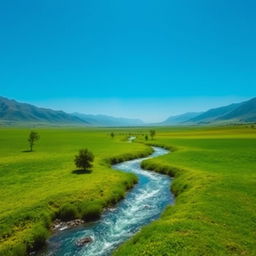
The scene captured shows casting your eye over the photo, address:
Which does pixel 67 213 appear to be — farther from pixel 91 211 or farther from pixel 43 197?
pixel 43 197

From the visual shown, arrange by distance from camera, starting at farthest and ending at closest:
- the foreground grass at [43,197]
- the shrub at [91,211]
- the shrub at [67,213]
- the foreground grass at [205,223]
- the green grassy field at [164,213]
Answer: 1. the shrub at [91,211]
2. the shrub at [67,213]
3. the foreground grass at [43,197]
4. the green grassy field at [164,213]
5. the foreground grass at [205,223]

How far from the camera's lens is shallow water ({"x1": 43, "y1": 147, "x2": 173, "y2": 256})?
23.3 meters

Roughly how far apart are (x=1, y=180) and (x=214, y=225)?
116 feet

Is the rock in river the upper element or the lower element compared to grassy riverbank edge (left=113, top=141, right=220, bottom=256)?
lower

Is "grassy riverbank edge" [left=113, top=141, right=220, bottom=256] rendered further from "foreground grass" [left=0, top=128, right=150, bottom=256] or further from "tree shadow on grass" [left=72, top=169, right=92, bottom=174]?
"tree shadow on grass" [left=72, top=169, right=92, bottom=174]

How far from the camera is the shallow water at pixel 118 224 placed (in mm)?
23328

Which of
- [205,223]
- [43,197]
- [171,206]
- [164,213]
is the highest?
[43,197]

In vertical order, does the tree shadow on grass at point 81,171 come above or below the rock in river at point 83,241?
above

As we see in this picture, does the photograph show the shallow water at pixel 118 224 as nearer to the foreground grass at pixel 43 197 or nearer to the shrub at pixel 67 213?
the foreground grass at pixel 43 197

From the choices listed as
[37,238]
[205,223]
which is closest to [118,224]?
[37,238]

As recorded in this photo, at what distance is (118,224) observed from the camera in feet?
94.5

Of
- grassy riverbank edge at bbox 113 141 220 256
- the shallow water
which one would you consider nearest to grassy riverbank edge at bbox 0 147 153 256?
the shallow water

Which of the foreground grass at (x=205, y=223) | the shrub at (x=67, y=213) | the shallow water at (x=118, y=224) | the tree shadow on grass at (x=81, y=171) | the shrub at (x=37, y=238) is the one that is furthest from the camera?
the tree shadow on grass at (x=81, y=171)

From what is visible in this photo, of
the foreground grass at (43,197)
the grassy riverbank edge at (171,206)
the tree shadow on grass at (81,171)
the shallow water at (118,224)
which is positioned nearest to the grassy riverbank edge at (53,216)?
the foreground grass at (43,197)
